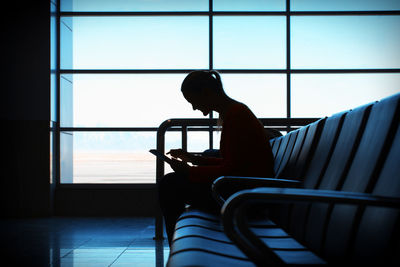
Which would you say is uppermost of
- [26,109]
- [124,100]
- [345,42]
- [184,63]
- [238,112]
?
[345,42]

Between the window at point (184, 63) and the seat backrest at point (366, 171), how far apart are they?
4177 millimetres

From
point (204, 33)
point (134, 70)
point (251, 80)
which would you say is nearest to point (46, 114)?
point (134, 70)

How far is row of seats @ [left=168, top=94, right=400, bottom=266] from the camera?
756 mm

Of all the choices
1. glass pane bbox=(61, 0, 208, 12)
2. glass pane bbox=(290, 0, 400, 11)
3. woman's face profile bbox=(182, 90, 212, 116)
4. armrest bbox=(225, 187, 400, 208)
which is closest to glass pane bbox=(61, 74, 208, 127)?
glass pane bbox=(61, 0, 208, 12)

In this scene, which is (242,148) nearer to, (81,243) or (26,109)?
(81,243)

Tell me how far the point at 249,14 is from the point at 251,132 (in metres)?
4.01

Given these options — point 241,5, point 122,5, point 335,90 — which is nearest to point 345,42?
point 335,90

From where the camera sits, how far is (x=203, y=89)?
192cm

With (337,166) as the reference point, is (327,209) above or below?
below

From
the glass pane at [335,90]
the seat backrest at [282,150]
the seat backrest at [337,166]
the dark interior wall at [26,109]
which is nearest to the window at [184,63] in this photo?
the glass pane at [335,90]

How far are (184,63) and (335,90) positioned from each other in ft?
7.01

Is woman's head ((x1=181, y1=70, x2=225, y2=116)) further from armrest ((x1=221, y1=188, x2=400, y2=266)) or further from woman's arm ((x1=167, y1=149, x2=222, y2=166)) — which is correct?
armrest ((x1=221, y1=188, x2=400, y2=266))

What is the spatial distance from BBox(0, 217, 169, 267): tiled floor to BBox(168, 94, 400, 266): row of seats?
141cm

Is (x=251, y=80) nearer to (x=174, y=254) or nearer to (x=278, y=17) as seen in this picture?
(x=278, y=17)
